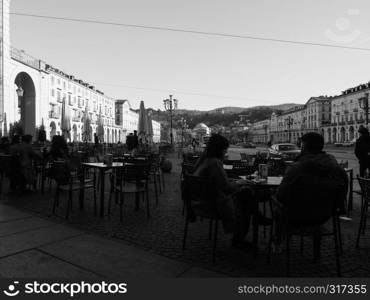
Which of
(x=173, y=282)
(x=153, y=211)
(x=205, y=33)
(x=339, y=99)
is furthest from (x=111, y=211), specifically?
(x=339, y=99)

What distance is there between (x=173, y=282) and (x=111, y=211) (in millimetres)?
3856

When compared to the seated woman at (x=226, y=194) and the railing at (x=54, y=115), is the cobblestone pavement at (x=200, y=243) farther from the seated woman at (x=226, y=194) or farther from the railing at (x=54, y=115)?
the railing at (x=54, y=115)

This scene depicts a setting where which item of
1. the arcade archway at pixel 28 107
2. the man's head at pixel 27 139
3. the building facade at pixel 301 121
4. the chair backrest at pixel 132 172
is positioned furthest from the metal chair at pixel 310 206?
the building facade at pixel 301 121

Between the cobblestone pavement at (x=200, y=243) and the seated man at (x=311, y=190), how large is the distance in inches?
25.0

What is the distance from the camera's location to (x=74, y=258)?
4.07 meters

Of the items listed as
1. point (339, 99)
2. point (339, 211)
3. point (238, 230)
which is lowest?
point (238, 230)

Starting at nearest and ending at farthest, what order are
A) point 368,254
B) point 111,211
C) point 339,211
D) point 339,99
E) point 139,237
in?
point 339,211 → point 368,254 → point 139,237 → point 111,211 → point 339,99

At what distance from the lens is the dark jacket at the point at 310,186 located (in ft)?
11.4

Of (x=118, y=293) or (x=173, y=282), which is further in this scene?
(x=173, y=282)

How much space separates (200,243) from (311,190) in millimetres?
2082

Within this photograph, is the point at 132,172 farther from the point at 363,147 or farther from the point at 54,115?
the point at 54,115

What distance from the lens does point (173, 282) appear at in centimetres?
342

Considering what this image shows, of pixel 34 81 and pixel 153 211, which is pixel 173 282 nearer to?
pixel 153 211

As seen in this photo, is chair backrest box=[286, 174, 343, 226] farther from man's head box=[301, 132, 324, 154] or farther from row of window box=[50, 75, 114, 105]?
row of window box=[50, 75, 114, 105]
